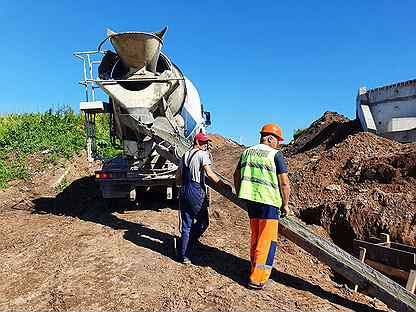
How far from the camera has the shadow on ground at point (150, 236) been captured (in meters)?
4.84

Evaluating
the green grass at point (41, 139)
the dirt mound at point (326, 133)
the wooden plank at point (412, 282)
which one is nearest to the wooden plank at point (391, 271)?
the wooden plank at point (412, 282)

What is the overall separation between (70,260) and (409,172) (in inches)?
328

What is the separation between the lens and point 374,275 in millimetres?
4391

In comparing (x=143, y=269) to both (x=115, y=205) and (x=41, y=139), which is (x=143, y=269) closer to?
(x=115, y=205)

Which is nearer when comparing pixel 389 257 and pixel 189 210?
pixel 189 210

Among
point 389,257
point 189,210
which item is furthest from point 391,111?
point 189,210

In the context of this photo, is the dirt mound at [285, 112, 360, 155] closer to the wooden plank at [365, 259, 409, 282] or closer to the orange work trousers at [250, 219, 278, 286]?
the wooden plank at [365, 259, 409, 282]

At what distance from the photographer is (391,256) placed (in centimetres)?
627

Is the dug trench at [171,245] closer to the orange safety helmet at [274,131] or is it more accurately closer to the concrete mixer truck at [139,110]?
the concrete mixer truck at [139,110]

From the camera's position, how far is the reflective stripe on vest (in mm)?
4480

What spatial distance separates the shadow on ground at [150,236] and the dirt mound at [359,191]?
3294 mm

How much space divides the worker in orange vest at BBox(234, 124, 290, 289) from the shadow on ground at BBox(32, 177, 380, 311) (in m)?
0.44

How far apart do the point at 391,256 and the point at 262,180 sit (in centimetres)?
325

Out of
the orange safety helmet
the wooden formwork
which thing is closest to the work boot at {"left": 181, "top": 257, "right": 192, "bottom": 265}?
the orange safety helmet
